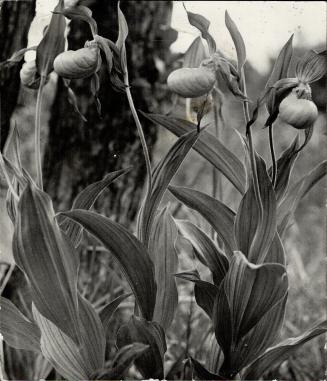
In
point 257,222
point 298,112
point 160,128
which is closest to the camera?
point 298,112

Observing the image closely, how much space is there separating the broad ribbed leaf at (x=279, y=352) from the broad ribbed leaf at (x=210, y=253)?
170mm

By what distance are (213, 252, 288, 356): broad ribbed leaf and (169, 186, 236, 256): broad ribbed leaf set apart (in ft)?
0.30

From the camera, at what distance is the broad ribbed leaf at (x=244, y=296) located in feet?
3.47

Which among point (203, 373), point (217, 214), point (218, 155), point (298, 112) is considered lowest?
point (203, 373)

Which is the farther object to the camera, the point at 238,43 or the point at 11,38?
the point at 11,38

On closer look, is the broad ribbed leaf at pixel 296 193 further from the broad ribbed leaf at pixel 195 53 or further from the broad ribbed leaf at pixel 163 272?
the broad ribbed leaf at pixel 195 53

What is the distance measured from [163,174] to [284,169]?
25 centimetres

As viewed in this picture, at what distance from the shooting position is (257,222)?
113cm

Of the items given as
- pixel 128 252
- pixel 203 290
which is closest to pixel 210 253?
pixel 203 290

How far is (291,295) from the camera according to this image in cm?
141

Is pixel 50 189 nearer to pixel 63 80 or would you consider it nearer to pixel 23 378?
pixel 63 80

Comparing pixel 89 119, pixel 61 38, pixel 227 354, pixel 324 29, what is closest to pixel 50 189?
pixel 89 119

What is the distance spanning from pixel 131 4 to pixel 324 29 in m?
0.43

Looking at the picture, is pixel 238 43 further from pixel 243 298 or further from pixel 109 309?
pixel 109 309
